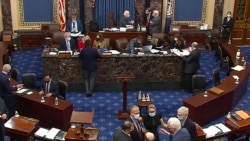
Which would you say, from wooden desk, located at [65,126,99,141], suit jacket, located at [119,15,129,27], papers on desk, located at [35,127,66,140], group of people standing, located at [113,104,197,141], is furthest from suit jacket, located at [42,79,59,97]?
suit jacket, located at [119,15,129,27]

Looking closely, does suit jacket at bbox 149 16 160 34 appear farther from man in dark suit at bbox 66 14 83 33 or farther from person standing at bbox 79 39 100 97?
person standing at bbox 79 39 100 97

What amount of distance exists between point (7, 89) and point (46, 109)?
96cm

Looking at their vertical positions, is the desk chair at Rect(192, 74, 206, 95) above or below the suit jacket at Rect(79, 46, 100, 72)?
below

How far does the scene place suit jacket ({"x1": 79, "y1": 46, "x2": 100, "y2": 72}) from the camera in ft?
37.6

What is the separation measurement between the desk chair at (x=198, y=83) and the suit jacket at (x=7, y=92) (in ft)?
14.8

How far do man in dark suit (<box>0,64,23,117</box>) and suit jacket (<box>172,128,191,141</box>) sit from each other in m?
4.13

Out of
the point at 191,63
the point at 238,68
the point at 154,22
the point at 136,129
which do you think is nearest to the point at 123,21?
the point at 154,22

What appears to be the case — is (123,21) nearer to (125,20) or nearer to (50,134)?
(125,20)

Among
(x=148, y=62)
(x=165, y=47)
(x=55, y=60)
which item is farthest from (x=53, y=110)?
(x=165, y=47)

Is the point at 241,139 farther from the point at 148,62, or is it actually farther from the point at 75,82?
the point at 75,82

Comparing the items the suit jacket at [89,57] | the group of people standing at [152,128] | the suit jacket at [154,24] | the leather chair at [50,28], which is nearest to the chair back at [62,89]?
the suit jacket at [89,57]

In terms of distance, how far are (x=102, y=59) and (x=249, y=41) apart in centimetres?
784

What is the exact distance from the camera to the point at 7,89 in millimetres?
9336

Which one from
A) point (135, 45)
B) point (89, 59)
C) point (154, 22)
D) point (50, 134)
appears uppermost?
point (154, 22)
